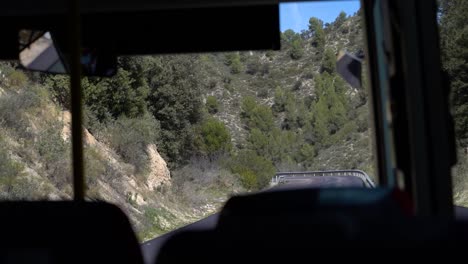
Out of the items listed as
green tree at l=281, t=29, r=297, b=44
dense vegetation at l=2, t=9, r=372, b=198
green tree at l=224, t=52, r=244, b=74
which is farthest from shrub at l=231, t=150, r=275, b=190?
green tree at l=224, t=52, r=244, b=74

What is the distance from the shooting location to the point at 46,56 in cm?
A: 554

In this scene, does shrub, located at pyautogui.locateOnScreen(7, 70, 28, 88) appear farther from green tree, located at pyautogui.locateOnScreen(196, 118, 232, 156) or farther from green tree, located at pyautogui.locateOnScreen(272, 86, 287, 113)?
green tree, located at pyautogui.locateOnScreen(272, 86, 287, 113)

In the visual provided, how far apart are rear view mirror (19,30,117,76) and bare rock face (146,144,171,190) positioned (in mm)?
26989

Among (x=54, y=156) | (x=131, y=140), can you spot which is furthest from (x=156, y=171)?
(x=54, y=156)

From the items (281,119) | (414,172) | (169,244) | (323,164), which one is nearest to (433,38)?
(414,172)

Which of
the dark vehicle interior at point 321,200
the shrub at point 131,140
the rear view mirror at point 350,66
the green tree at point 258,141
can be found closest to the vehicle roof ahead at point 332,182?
the dark vehicle interior at point 321,200

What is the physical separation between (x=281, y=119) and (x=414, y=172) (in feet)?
117

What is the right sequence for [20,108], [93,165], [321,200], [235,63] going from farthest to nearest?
[235,63] < [93,165] < [20,108] < [321,200]

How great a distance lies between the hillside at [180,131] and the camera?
25.3m

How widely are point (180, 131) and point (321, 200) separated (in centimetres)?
3689

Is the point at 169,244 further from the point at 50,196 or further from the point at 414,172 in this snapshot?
the point at 50,196

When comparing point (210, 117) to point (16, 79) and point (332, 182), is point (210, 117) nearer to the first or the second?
point (16, 79)

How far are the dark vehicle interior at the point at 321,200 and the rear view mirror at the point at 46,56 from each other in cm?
2

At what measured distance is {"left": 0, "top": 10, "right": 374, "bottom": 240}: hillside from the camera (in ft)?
82.9
